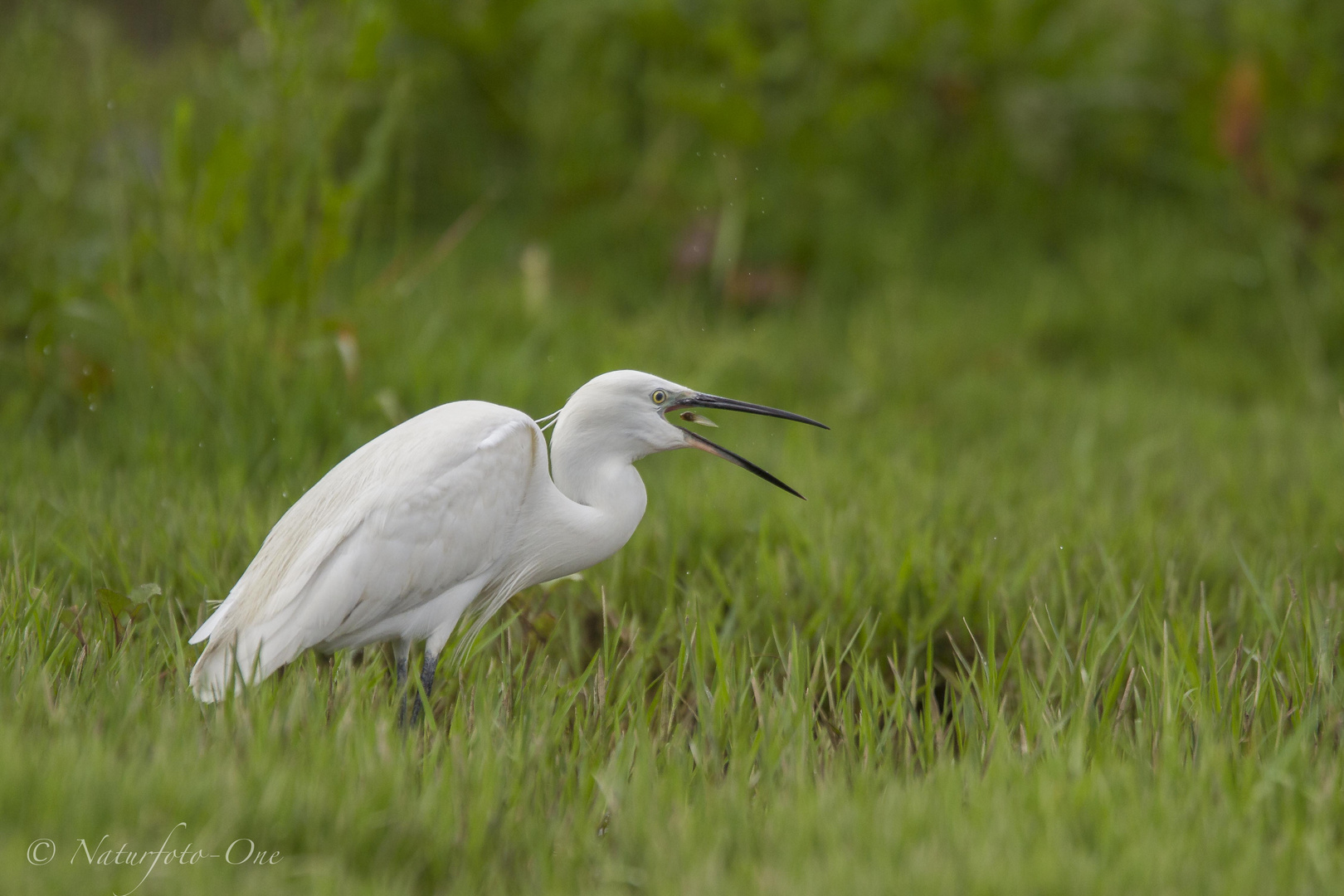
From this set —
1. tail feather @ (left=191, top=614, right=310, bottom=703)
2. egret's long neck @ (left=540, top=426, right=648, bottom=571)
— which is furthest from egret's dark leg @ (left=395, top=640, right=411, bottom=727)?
egret's long neck @ (left=540, top=426, right=648, bottom=571)

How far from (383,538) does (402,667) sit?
12.0 inches

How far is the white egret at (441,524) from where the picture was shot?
2.14 m

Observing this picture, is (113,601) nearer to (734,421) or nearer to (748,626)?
(748,626)

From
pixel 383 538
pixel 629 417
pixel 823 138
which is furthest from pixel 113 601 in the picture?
pixel 823 138

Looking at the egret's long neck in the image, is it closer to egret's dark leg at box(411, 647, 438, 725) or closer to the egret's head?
the egret's head

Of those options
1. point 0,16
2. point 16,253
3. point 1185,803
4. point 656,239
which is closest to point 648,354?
point 656,239

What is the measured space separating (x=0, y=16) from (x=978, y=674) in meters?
6.13

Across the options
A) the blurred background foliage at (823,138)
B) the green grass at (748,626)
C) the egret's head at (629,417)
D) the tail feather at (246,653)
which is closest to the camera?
the green grass at (748,626)

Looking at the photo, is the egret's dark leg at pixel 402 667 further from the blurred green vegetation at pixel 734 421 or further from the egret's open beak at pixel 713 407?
the egret's open beak at pixel 713 407

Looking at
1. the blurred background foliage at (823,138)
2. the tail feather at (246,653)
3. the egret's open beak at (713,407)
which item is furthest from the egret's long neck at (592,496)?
the blurred background foliage at (823,138)

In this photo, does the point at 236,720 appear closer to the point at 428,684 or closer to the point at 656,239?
the point at 428,684

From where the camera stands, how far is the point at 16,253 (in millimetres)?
3914

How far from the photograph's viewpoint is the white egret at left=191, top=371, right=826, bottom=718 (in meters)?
2.14

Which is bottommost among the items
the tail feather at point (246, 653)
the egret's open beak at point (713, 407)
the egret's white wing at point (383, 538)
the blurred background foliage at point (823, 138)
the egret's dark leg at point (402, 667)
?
the egret's dark leg at point (402, 667)
